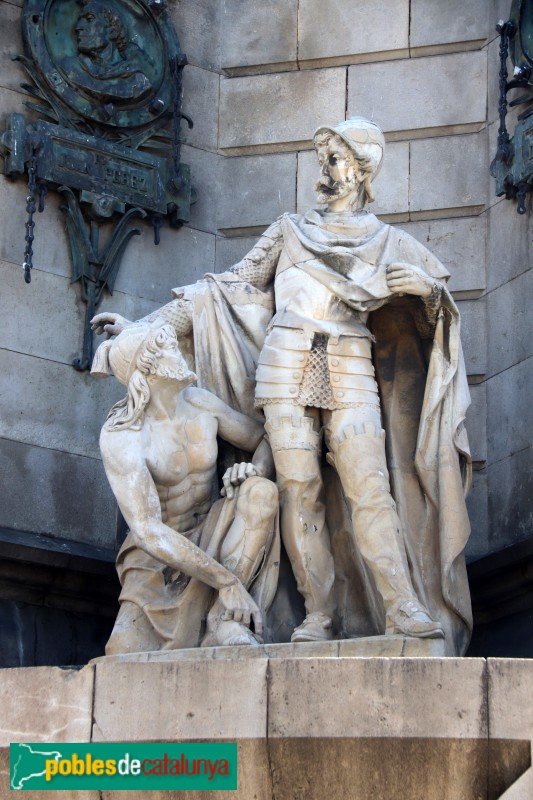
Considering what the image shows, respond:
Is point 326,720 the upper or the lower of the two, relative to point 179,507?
lower

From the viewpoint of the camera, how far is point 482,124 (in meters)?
13.4

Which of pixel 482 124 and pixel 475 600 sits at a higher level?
pixel 482 124

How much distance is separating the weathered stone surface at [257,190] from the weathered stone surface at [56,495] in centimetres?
195

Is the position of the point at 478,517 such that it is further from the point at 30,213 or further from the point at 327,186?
the point at 30,213

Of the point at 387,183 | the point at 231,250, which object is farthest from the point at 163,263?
the point at 387,183

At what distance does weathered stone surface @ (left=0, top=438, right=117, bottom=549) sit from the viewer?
1249cm

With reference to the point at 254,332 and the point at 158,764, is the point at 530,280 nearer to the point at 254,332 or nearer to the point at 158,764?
the point at 254,332

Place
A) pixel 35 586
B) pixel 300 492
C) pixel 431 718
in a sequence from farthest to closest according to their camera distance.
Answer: pixel 35 586 → pixel 300 492 → pixel 431 718

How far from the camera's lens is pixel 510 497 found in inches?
497

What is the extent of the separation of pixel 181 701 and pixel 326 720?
2.35 feet

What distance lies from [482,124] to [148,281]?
7.70ft

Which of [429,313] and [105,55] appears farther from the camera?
[105,55]

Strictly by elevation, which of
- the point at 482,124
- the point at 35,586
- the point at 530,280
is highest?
the point at 482,124

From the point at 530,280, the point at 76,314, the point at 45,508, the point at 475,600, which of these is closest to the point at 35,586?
the point at 45,508
